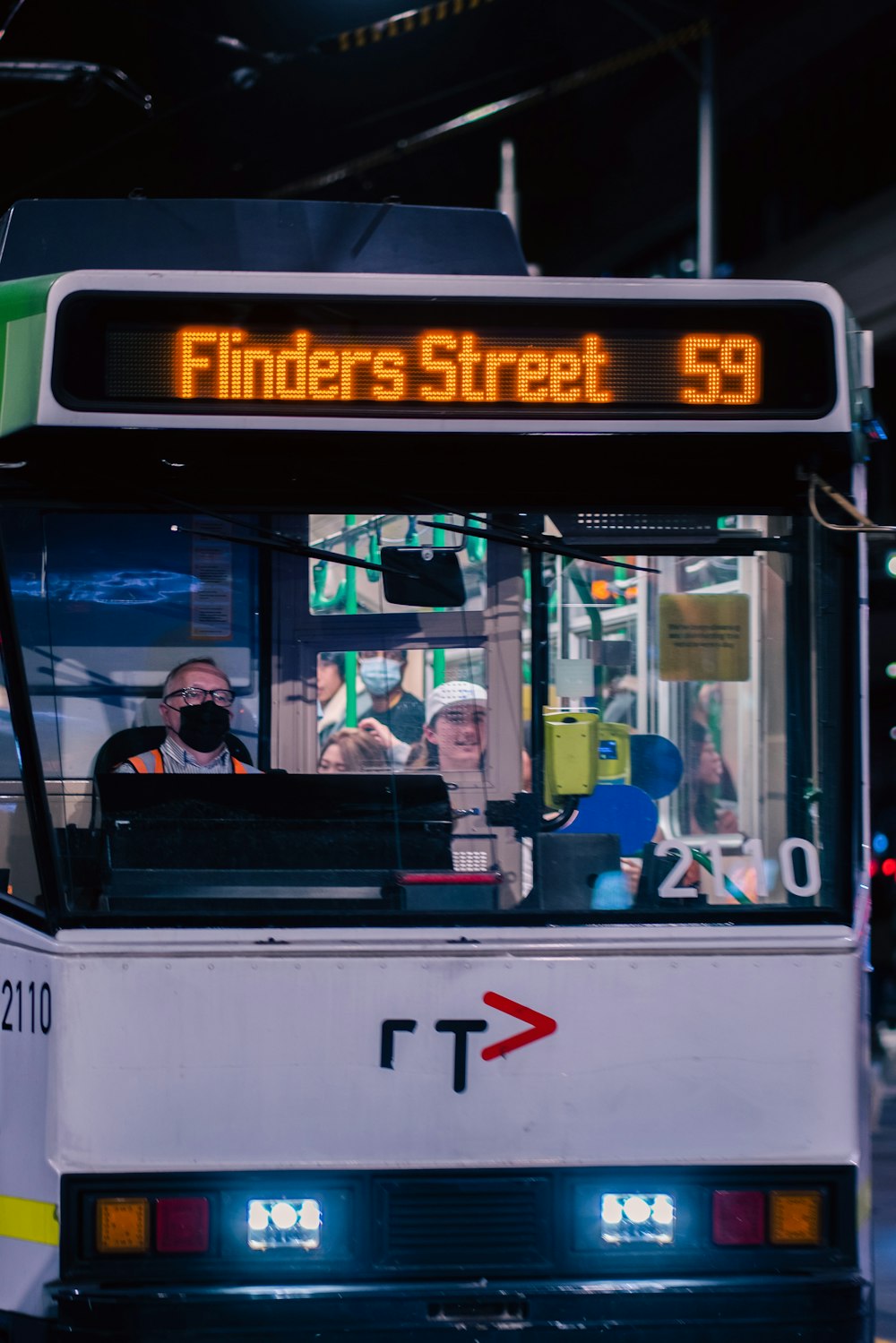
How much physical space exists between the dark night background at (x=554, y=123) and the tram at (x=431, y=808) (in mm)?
11882

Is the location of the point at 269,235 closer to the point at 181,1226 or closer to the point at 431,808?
the point at 431,808

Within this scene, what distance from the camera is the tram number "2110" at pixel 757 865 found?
415cm

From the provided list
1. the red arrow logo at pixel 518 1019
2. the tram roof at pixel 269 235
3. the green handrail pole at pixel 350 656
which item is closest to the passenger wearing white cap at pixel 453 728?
the green handrail pole at pixel 350 656

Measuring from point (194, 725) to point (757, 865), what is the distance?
1.41m

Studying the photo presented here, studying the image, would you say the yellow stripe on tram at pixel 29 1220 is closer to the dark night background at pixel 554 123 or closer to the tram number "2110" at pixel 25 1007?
the tram number "2110" at pixel 25 1007

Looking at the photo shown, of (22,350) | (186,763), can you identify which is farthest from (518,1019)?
(22,350)

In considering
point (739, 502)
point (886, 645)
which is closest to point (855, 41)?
point (886, 645)

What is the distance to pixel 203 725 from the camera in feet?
14.0

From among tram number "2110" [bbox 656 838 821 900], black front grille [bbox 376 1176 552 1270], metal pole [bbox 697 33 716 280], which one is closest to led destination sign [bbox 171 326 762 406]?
tram number "2110" [bbox 656 838 821 900]

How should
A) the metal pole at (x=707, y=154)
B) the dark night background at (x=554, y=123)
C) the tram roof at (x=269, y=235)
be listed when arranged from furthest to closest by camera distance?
the dark night background at (x=554, y=123)
the metal pole at (x=707, y=154)
the tram roof at (x=269, y=235)

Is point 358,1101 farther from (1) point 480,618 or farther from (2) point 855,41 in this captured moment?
(2) point 855,41

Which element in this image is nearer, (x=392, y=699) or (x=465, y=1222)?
(x=465, y=1222)

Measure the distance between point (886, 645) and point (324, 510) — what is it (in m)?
8.93

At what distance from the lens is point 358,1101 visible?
4008mm
